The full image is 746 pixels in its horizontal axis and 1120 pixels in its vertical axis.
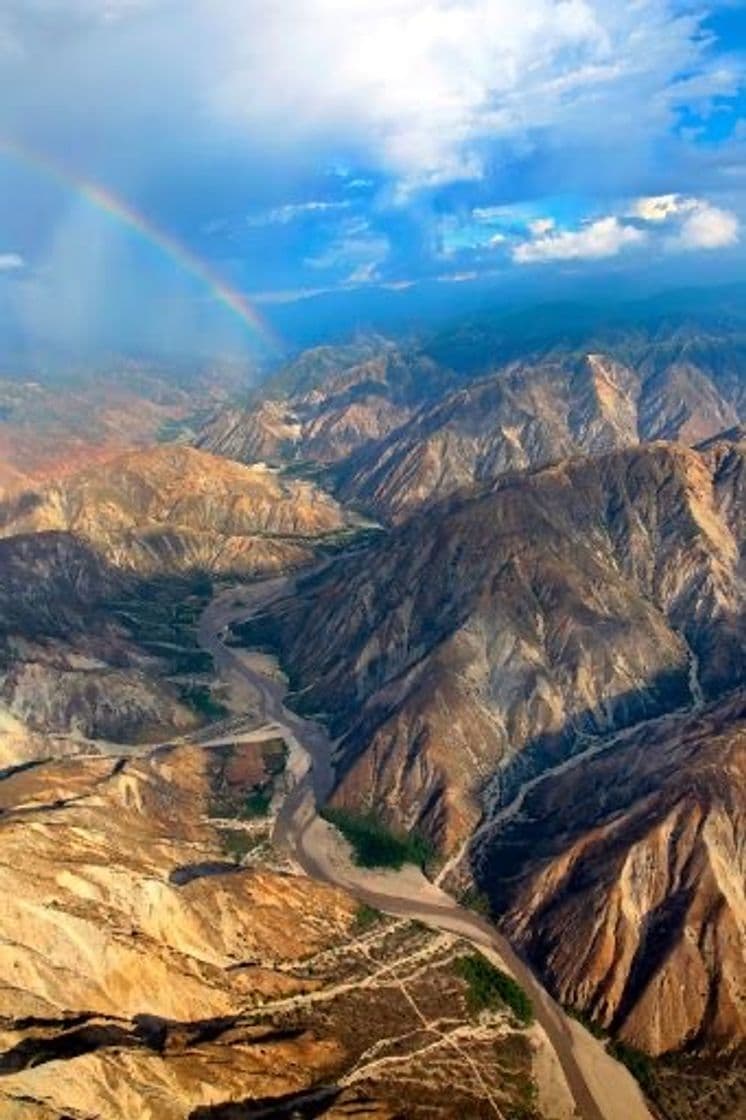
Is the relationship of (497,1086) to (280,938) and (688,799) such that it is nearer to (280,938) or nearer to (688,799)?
(280,938)

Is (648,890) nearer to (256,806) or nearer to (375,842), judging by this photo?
(375,842)

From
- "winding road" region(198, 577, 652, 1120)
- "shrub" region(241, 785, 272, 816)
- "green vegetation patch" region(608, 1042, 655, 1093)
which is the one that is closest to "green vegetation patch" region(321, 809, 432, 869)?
"winding road" region(198, 577, 652, 1120)

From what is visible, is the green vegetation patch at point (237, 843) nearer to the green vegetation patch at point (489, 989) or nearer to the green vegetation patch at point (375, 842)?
the green vegetation patch at point (375, 842)

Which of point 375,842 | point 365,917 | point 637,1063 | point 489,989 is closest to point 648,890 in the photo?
point 637,1063

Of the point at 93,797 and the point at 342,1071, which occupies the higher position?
the point at 93,797

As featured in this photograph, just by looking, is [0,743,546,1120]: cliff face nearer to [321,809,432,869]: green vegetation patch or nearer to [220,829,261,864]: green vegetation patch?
[220,829,261,864]: green vegetation patch

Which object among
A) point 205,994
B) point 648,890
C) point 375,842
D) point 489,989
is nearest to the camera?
point 205,994

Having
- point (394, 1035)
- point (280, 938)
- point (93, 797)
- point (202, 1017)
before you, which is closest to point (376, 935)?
point (280, 938)

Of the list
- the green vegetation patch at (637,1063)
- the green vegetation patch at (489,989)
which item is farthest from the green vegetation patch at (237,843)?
the green vegetation patch at (637,1063)
